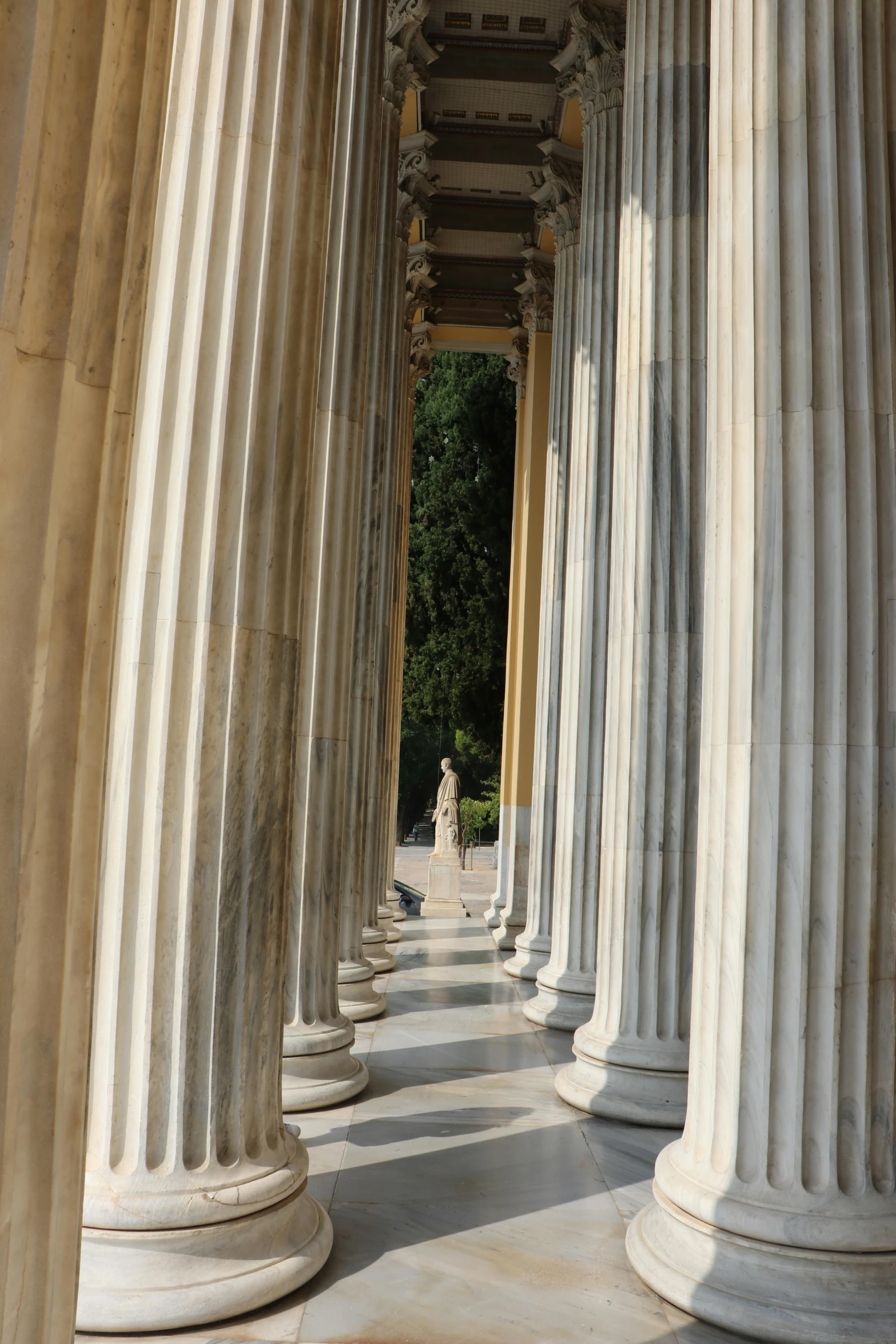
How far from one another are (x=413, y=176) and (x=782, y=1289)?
5245cm

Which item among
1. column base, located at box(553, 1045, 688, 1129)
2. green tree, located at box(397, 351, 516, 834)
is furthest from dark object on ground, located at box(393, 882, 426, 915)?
column base, located at box(553, 1045, 688, 1129)

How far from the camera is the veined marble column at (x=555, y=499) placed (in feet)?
148

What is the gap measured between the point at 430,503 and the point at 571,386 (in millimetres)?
61513

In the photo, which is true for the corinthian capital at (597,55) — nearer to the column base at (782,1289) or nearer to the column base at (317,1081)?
the column base at (317,1081)

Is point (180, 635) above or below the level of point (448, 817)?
above

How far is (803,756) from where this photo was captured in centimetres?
1504

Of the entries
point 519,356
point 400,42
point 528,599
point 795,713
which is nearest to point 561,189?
point 400,42

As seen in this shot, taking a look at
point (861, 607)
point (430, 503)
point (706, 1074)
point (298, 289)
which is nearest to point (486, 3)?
point (298, 289)

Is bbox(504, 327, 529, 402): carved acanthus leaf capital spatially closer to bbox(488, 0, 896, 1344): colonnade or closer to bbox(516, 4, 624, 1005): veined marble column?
bbox(516, 4, 624, 1005): veined marble column

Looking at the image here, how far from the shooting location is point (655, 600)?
997 inches

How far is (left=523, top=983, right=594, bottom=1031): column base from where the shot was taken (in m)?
34.0

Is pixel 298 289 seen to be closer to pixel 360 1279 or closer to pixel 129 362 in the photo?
pixel 129 362

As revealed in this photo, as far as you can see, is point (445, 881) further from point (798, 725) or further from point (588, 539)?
point (798, 725)

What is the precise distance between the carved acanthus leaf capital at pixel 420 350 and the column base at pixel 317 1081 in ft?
185
